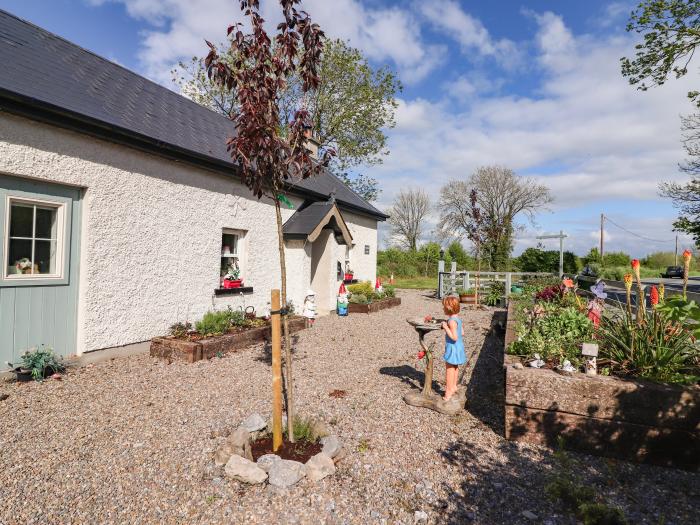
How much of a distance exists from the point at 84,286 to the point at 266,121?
4.35 metres

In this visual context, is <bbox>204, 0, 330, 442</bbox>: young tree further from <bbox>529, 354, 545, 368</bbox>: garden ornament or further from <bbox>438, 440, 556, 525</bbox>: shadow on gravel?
<bbox>529, 354, 545, 368</bbox>: garden ornament

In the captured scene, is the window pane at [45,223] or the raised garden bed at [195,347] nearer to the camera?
the window pane at [45,223]

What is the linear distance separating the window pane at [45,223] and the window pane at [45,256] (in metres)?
0.10

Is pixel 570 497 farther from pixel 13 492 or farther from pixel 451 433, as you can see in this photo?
pixel 13 492

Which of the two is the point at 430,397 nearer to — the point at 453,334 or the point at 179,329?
the point at 453,334

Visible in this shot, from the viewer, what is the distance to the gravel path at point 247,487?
8.90 feet

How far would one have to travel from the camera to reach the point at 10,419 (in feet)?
13.2

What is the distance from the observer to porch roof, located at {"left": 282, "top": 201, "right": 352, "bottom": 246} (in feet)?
32.6

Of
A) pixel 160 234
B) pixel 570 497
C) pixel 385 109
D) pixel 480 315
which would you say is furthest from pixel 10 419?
pixel 385 109

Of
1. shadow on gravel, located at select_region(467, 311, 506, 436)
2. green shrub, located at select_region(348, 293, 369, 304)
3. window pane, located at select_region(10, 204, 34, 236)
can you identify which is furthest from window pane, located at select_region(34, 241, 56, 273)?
green shrub, located at select_region(348, 293, 369, 304)

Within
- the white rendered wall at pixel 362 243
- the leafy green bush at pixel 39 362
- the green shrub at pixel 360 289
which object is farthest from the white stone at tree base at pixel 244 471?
the white rendered wall at pixel 362 243

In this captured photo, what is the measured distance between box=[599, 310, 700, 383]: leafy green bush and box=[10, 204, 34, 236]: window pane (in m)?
7.22

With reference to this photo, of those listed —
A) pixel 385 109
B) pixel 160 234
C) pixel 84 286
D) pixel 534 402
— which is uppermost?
pixel 385 109

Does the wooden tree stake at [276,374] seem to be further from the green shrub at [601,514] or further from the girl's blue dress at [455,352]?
the green shrub at [601,514]
